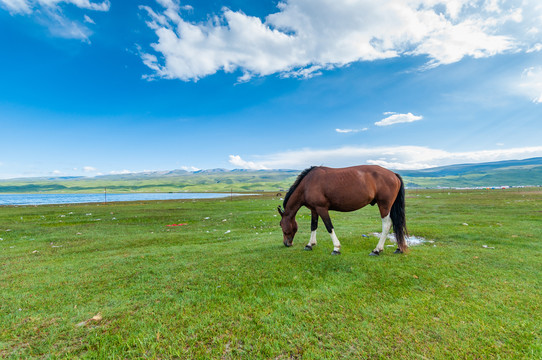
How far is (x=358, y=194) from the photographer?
7.48 m

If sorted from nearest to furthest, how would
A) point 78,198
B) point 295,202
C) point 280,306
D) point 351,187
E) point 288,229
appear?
point 280,306 → point 351,187 → point 295,202 → point 288,229 → point 78,198

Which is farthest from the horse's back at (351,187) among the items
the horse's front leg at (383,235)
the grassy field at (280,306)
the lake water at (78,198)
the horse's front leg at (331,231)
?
the lake water at (78,198)

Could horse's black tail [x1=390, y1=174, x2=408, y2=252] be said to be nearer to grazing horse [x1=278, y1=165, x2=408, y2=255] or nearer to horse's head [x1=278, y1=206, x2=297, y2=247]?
grazing horse [x1=278, y1=165, x2=408, y2=255]

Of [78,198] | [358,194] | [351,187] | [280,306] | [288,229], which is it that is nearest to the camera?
[280,306]

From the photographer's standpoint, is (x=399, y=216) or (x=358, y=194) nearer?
(x=358, y=194)

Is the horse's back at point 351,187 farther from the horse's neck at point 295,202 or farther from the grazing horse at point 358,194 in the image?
the horse's neck at point 295,202

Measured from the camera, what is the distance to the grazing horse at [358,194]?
754 cm

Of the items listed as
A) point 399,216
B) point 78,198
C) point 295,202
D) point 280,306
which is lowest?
point 78,198

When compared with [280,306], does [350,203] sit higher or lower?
higher

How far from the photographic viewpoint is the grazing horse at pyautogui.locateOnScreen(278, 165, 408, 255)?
7.54 m

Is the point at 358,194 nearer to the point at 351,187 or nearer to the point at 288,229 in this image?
the point at 351,187

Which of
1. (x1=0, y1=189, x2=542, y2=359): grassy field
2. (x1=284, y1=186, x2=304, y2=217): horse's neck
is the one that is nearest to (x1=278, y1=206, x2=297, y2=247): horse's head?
(x1=284, y1=186, x2=304, y2=217): horse's neck

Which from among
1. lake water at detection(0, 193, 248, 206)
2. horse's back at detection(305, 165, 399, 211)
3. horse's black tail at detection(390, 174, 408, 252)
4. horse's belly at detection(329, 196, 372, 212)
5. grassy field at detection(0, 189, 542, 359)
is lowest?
lake water at detection(0, 193, 248, 206)

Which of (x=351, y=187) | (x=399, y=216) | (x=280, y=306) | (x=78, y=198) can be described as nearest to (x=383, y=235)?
(x=399, y=216)
